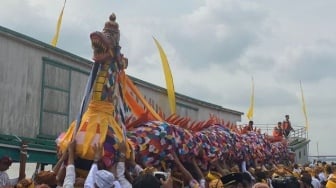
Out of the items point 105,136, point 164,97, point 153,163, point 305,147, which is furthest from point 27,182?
point 305,147

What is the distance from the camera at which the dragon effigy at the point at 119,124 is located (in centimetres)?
568

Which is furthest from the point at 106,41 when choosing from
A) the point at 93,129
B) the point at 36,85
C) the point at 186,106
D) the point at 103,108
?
the point at 186,106

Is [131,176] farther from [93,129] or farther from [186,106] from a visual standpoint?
[186,106]

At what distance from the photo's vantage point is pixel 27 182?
470 cm

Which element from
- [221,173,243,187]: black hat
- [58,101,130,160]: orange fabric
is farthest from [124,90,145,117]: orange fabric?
[221,173,243,187]: black hat

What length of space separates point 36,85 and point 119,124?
12.1 ft

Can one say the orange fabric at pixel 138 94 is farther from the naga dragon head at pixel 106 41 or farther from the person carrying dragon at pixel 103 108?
the naga dragon head at pixel 106 41

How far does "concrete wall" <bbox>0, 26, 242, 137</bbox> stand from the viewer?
8.56m

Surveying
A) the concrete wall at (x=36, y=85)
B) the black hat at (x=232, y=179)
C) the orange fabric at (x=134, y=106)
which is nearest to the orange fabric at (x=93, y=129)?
the orange fabric at (x=134, y=106)

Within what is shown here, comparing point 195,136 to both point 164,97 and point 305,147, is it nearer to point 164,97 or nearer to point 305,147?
point 164,97

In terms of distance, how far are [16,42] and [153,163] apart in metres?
3.52

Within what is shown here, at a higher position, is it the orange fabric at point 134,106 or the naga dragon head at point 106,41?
the naga dragon head at point 106,41

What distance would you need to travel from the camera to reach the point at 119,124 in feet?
19.8

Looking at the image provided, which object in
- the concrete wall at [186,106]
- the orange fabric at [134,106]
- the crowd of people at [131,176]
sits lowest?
the crowd of people at [131,176]
